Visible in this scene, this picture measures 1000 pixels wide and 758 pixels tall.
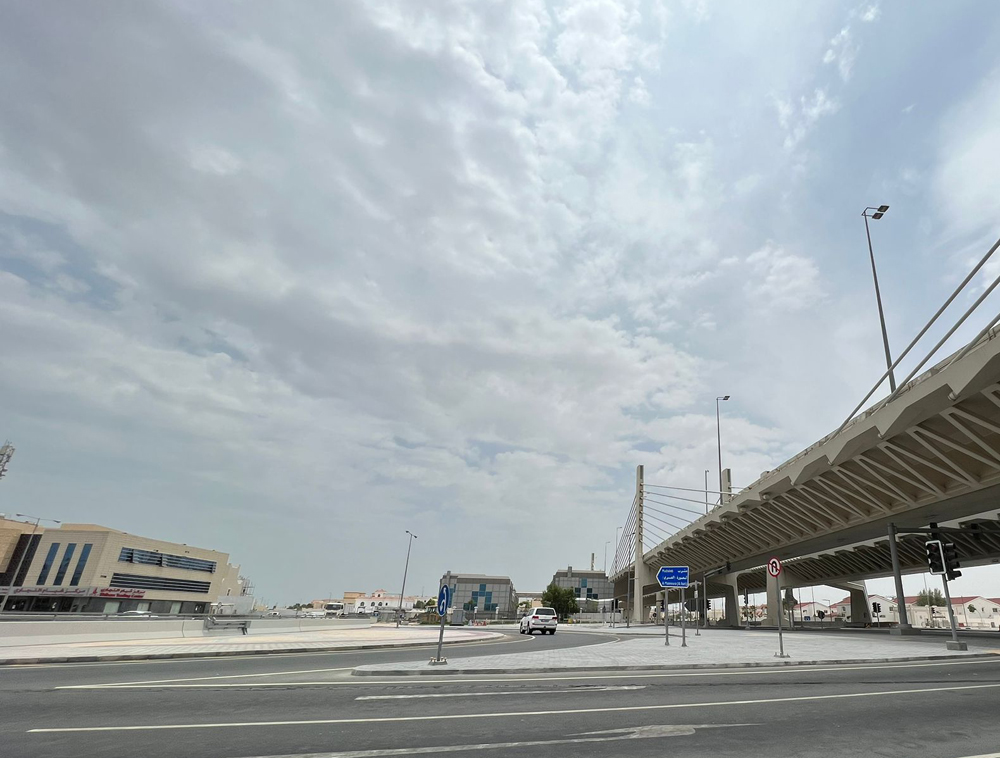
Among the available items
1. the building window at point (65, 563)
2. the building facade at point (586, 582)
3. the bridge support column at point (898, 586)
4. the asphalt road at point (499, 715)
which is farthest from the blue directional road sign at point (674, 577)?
the building facade at point (586, 582)

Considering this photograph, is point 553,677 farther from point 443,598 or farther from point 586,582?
point 586,582

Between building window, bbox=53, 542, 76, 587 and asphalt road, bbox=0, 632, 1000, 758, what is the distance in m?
94.5

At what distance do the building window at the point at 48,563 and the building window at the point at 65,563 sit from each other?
166 centimetres

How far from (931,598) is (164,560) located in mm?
174232

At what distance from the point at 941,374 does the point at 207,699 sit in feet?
79.1

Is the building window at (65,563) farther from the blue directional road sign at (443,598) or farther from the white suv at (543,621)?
the blue directional road sign at (443,598)

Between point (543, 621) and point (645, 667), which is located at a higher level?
point (645, 667)

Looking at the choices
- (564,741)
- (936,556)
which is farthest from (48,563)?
(936,556)

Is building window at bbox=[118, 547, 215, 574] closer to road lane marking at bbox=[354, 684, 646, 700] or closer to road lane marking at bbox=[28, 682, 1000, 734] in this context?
road lane marking at bbox=[354, 684, 646, 700]

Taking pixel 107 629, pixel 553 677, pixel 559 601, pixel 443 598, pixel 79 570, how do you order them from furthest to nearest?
pixel 559 601
pixel 79 570
pixel 107 629
pixel 443 598
pixel 553 677

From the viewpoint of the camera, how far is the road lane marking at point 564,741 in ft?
17.2

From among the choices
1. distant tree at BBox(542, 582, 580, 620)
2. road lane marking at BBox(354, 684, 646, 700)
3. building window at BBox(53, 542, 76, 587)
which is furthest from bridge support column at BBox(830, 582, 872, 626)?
building window at BBox(53, 542, 76, 587)

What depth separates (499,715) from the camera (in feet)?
23.7

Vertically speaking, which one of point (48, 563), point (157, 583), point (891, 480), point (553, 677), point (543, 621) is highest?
point (891, 480)
